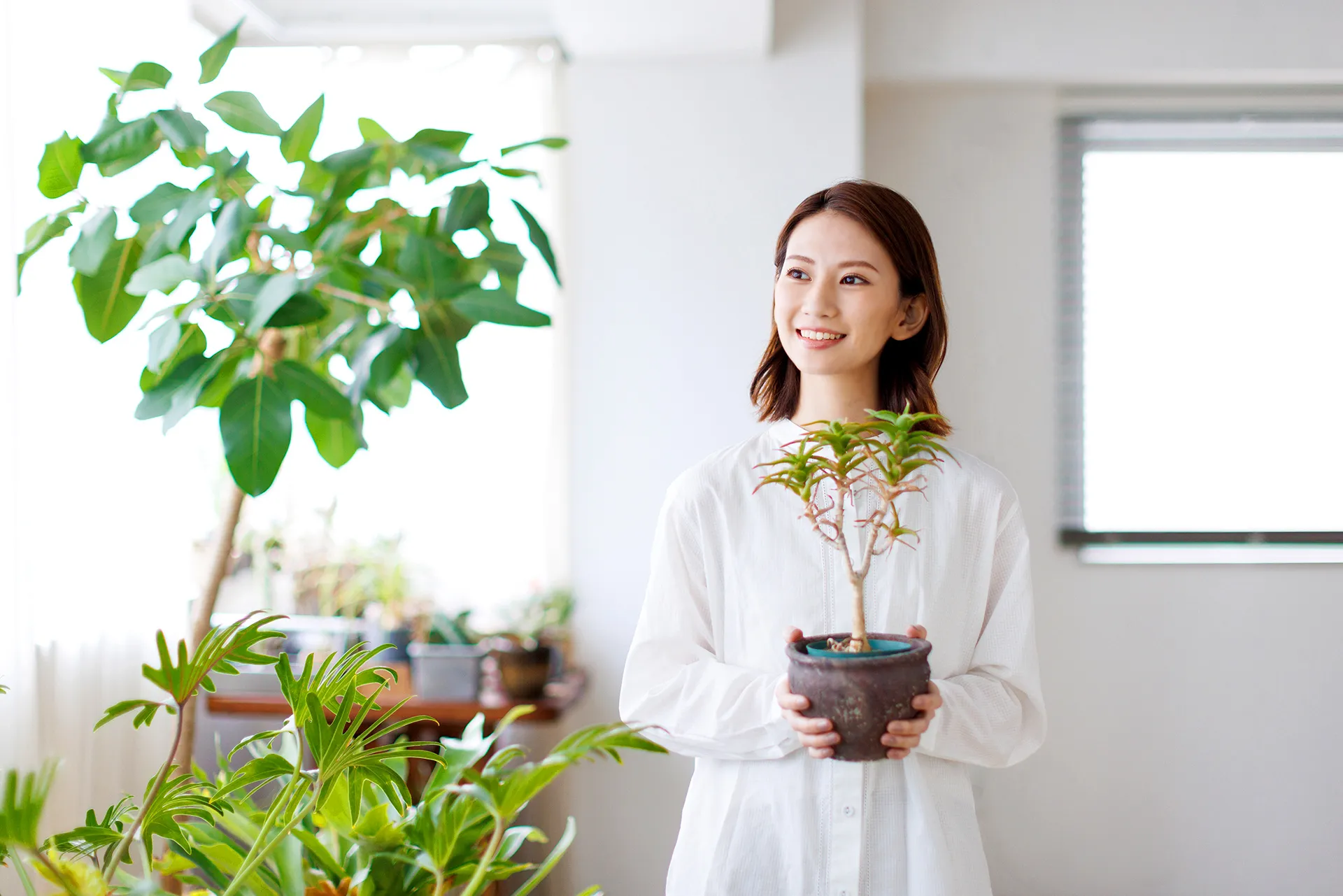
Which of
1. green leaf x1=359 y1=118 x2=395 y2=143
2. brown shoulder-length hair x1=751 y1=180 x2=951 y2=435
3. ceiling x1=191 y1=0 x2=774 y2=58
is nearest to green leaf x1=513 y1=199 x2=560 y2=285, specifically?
green leaf x1=359 y1=118 x2=395 y2=143

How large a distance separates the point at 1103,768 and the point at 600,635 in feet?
4.71

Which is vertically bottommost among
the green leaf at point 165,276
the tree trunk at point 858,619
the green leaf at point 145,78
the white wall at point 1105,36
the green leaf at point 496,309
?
the tree trunk at point 858,619

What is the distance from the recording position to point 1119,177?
2826 millimetres

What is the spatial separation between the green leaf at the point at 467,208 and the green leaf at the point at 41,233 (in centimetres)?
57

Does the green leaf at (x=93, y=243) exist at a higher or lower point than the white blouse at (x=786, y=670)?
higher

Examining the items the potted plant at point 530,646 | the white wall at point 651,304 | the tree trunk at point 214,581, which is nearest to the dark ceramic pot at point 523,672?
the potted plant at point 530,646

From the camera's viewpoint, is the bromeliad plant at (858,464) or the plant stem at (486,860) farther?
the bromeliad plant at (858,464)

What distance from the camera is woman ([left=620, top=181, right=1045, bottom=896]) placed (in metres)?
1.17

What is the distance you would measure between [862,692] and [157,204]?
1.24m

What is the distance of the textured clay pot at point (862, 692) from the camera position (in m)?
0.96

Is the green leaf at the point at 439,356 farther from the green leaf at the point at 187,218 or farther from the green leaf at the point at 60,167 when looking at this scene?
the green leaf at the point at 60,167

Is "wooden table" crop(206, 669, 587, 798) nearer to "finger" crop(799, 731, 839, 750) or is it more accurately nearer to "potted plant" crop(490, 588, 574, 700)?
"potted plant" crop(490, 588, 574, 700)

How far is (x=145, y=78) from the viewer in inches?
60.0

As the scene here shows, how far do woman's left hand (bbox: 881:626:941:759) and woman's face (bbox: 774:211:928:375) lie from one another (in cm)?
42
